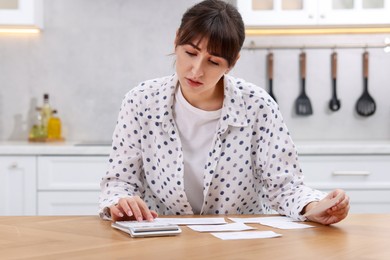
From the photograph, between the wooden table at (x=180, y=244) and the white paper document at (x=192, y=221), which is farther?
the white paper document at (x=192, y=221)

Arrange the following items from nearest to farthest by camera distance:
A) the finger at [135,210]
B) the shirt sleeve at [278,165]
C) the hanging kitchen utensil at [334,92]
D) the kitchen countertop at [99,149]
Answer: the finger at [135,210], the shirt sleeve at [278,165], the kitchen countertop at [99,149], the hanging kitchen utensil at [334,92]

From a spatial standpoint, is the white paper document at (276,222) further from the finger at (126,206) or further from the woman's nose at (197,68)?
the woman's nose at (197,68)

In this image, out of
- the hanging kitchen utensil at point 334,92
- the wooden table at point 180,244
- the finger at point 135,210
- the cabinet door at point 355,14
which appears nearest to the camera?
the wooden table at point 180,244

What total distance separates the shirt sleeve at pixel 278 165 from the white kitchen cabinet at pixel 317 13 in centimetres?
154

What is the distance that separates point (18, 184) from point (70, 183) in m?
0.27

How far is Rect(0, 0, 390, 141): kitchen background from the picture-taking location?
368 cm

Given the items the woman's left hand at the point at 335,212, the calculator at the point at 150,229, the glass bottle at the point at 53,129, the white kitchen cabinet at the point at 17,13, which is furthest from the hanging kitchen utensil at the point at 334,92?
the calculator at the point at 150,229

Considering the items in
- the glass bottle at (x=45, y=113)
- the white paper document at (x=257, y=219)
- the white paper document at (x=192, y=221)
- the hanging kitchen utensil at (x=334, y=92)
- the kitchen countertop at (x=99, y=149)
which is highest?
the hanging kitchen utensil at (x=334, y=92)

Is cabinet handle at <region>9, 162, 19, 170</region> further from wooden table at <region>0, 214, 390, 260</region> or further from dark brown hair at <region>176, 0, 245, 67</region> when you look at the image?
dark brown hair at <region>176, 0, 245, 67</region>

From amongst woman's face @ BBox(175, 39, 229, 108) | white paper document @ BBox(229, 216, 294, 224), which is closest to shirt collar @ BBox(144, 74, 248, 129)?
woman's face @ BBox(175, 39, 229, 108)

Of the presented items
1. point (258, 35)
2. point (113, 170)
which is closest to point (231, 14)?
point (113, 170)

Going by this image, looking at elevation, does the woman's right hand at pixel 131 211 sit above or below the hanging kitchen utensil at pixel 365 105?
below

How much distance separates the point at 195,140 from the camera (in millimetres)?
1892

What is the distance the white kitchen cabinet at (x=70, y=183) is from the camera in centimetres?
309
